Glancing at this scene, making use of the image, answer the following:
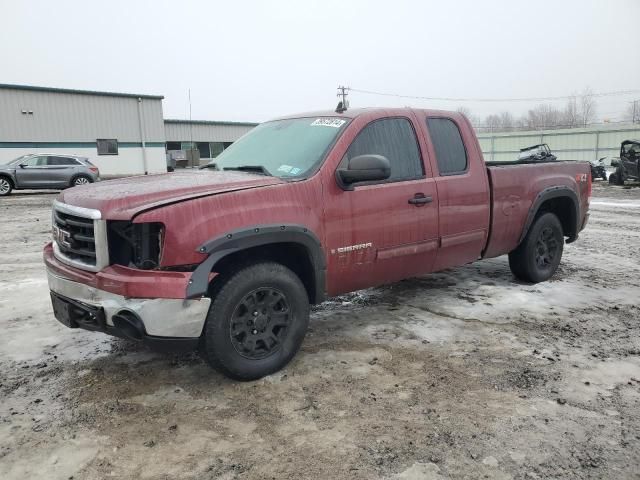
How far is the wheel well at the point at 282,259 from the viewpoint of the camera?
10.9ft

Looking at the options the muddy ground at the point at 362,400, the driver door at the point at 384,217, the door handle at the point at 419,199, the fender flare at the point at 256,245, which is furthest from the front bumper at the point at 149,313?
the door handle at the point at 419,199

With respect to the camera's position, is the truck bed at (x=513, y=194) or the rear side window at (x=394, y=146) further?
Result: the truck bed at (x=513, y=194)

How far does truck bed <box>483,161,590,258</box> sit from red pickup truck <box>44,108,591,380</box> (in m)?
0.03

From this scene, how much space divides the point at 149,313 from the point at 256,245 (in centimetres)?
78

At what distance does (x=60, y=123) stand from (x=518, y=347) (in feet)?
102

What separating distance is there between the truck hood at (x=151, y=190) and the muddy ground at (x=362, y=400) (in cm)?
124

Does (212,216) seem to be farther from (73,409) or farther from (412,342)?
(412,342)

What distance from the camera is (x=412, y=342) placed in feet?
13.4

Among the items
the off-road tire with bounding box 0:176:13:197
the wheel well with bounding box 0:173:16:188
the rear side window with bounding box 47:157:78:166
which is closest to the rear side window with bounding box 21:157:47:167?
the rear side window with bounding box 47:157:78:166

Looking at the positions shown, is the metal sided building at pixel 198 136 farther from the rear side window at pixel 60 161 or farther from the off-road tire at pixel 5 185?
the off-road tire at pixel 5 185

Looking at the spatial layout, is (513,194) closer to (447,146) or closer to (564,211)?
(447,146)

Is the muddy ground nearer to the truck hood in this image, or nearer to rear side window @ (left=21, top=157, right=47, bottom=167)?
the truck hood

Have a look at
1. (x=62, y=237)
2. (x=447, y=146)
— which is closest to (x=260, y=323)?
(x=62, y=237)

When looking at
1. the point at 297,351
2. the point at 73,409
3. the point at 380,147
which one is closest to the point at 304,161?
the point at 380,147
